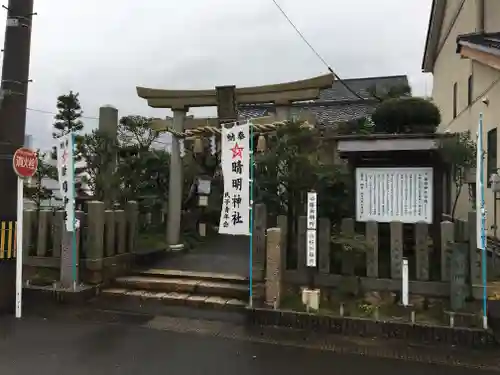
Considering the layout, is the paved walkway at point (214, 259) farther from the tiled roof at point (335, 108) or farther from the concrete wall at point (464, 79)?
the concrete wall at point (464, 79)

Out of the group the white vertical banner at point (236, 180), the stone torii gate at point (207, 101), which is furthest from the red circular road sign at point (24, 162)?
the stone torii gate at point (207, 101)

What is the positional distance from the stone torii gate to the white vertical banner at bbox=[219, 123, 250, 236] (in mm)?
3156

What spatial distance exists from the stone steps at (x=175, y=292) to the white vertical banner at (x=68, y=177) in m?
1.57

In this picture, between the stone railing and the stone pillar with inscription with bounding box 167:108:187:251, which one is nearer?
the stone railing

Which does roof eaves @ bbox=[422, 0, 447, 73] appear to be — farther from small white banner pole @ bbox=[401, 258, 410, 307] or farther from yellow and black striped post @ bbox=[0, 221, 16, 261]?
yellow and black striped post @ bbox=[0, 221, 16, 261]

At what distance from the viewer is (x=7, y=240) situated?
7.03 m

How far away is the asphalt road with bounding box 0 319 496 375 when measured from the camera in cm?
476

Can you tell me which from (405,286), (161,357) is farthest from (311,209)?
(161,357)

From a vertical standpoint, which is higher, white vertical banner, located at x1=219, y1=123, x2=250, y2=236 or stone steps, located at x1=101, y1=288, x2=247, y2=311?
white vertical banner, located at x1=219, y1=123, x2=250, y2=236

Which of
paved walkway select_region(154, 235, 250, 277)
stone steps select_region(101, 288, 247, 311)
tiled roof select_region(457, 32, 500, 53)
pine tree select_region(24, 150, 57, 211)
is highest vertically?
tiled roof select_region(457, 32, 500, 53)

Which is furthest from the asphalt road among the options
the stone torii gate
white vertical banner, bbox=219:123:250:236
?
the stone torii gate

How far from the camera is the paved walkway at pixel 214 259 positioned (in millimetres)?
9109

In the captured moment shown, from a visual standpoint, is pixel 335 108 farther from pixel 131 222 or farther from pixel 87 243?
pixel 87 243

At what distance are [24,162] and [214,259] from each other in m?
4.88
